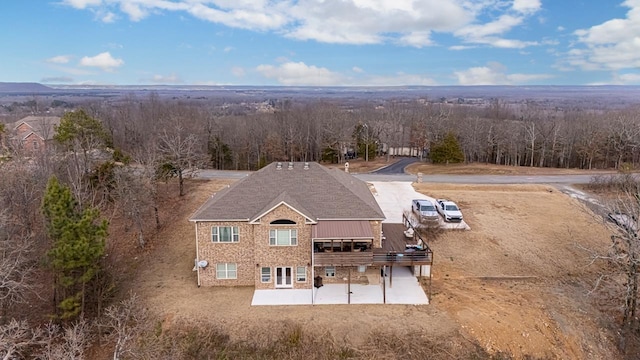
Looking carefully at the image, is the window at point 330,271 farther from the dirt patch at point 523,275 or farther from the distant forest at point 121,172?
the distant forest at point 121,172

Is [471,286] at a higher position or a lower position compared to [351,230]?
lower

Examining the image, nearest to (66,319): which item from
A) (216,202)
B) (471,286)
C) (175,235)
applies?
(216,202)

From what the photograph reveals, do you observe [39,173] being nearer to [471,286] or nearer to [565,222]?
[471,286]

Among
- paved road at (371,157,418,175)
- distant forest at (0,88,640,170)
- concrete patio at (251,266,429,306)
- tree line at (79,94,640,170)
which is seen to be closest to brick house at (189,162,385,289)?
concrete patio at (251,266,429,306)

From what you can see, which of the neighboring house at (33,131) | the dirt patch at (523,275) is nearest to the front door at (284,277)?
the dirt patch at (523,275)

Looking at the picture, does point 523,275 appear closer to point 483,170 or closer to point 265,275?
point 265,275

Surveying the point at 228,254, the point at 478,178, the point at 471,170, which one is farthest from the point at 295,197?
the point at 471,170
